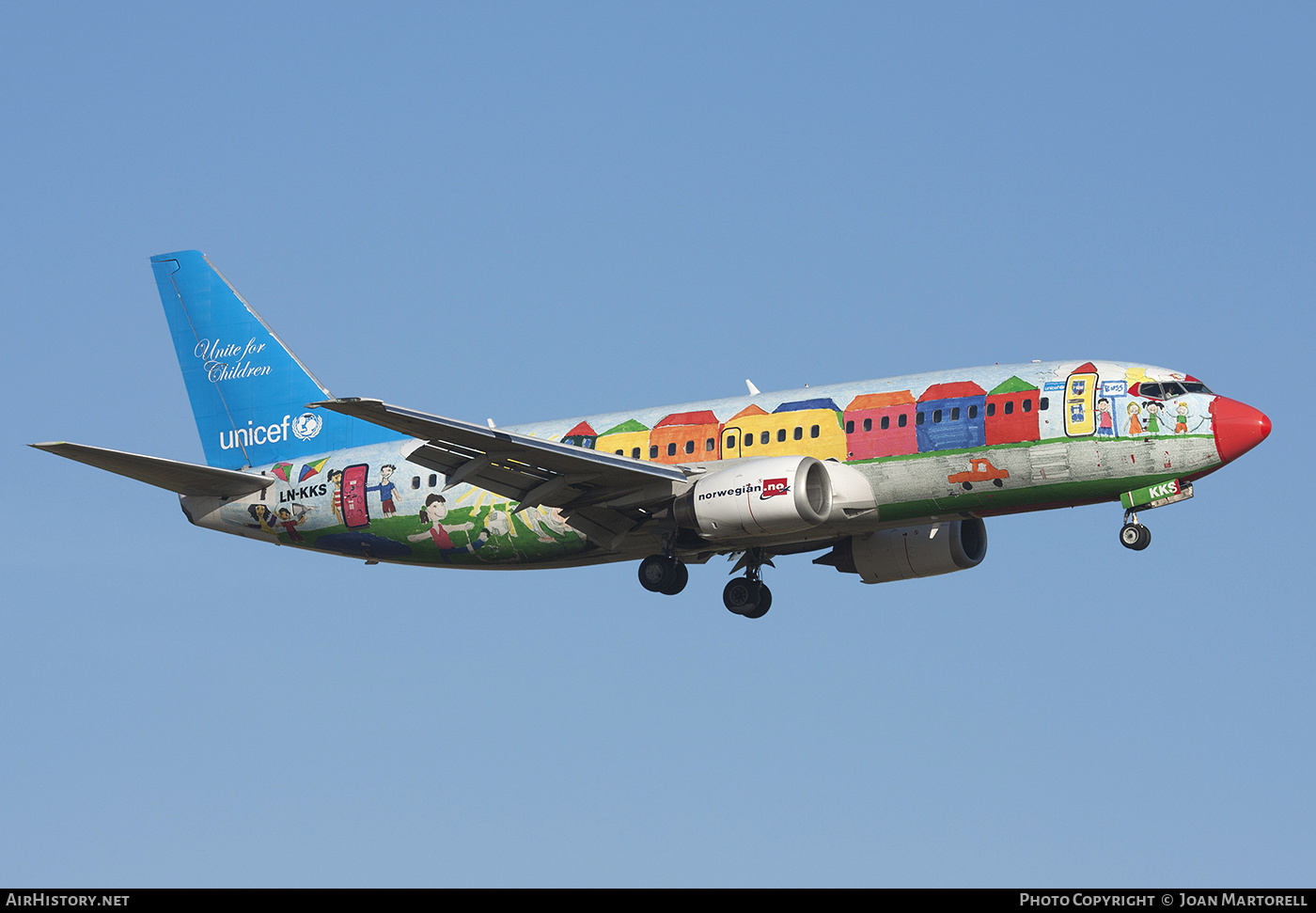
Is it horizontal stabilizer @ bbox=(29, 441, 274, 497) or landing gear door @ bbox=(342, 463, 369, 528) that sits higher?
horizontal stabilizer @ bbox=(29, 441, 274, 497)

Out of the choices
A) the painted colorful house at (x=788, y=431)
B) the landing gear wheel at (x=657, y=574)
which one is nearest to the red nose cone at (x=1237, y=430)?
Result: the painted colorful house at (x=788, y=431)

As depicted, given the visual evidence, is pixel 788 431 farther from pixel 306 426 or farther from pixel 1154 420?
pixel 306 426

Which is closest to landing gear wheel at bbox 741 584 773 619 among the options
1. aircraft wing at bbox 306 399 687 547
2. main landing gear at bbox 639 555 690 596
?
main landing gear at bbox 639 555 690 596

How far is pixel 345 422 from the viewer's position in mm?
47531

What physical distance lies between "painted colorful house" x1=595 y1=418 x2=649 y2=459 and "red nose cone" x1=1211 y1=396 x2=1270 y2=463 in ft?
44.6

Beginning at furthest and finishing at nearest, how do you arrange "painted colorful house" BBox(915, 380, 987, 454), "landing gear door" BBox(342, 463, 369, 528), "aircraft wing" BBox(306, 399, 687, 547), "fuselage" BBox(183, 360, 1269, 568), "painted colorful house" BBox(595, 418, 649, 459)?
"landing gear door" BBox(342, 463, 369, 528) < "painted colorful house" BBox(595, 418, 649, 459) < "painted colorful house" BBox(915, 380, 987, 454) < "aircraft wing" BBox(306, 399, 687, 547) < "fuselage" BBox(183, 360, 1269, 568)

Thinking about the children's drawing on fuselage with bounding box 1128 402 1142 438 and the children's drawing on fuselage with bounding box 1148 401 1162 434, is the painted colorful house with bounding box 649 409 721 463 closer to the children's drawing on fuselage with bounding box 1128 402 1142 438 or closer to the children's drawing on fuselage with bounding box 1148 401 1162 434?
the children's drawing on fuselage with bounding box 1128 402 1142 438

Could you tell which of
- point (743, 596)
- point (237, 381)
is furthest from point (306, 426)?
point (743, 596)

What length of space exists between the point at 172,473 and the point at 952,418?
20.4 metres

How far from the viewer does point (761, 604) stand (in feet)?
144

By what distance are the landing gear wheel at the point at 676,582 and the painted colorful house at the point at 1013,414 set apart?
8178 mm

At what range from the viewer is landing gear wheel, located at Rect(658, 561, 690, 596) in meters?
41.2
